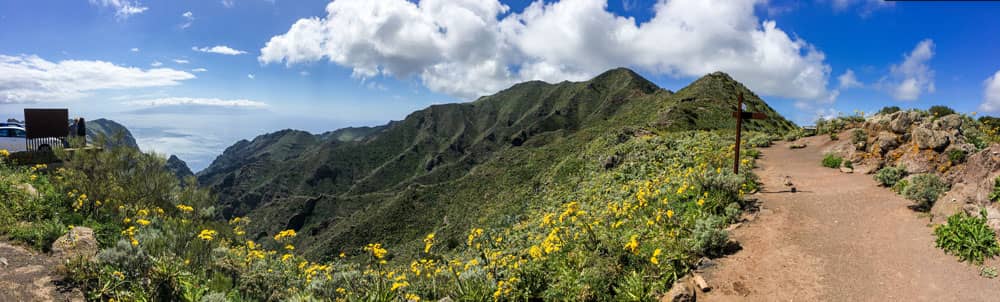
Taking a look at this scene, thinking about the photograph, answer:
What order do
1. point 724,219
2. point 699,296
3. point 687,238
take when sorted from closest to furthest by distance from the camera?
point 699,296 < point 687,238 < point 724,219

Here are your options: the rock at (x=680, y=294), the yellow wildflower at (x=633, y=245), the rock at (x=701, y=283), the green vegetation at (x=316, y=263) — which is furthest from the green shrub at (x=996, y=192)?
the yellow wildflower at (x=633, y=245)

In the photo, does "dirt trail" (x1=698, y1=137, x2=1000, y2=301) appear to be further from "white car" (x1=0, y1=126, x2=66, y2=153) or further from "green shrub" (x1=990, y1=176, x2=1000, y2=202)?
"white car" (x1=0, y1=126, x2=66, y2=153)

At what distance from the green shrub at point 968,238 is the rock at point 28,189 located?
1744 cm

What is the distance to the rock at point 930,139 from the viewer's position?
10289 millimetres

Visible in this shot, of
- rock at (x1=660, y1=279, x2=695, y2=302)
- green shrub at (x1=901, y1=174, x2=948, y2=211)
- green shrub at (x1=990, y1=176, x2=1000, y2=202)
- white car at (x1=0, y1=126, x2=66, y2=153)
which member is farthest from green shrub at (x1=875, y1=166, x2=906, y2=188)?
white car at (x1=0, y1=126, x2=66, y2=153)

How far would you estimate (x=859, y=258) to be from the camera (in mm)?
6891

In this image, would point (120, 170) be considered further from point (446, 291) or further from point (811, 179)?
point (811, 179)

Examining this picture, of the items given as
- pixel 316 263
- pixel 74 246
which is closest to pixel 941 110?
pixel 316 263

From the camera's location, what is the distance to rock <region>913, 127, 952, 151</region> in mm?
10289

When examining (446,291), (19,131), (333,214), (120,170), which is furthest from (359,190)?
(446,291)

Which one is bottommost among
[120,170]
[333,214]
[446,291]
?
[333,214]

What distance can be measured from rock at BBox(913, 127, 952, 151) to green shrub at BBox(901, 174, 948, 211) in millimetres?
2033

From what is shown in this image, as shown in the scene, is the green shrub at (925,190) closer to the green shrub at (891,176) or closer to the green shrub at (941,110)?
the green shrub at (891,176)

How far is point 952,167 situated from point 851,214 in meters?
3.20
